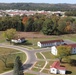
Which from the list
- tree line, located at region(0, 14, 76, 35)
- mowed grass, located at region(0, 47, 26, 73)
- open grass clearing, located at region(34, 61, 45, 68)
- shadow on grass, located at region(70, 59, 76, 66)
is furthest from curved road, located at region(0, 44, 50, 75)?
tree line, located at region(0, 14, 76, 35)

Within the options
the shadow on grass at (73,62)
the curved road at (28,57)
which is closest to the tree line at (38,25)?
the curved road at (28,57)

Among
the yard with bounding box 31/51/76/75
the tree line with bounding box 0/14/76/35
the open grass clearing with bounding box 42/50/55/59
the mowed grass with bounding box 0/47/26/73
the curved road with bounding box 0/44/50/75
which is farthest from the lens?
the tree line with bounding box 0/14/76/35

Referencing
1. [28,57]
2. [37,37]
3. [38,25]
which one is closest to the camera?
[28,57]

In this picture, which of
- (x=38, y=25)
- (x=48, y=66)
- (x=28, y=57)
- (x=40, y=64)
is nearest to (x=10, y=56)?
(x=28, y=57)

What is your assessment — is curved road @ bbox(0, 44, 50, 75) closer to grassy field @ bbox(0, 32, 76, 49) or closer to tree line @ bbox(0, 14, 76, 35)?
grassy field @ bbox(0, 32, 76, 49)

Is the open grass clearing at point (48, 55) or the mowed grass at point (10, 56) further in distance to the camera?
the open grass clearing at point (48, 55)

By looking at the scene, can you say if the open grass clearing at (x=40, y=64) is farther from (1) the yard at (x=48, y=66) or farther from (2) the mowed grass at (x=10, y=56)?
(2) the mowed grass at (x=10, y=56)

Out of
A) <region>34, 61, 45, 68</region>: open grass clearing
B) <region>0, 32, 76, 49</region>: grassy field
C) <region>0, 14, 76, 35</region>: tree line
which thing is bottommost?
<region>0, 32, 76, 49</region>: grassy field

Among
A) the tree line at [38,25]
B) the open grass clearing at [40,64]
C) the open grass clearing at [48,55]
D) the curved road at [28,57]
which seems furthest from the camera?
the tree line at [38,25]

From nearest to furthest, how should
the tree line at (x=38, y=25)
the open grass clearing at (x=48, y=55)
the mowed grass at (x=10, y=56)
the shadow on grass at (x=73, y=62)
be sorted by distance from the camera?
the mowed grass at (x=10, y=56) < the shadow on grass at (x=73, y=62) < the open grass clearing at (x=48, y=55) < the tree line at (x=38, y=25)

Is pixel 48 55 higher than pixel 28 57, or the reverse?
pixel 28 57

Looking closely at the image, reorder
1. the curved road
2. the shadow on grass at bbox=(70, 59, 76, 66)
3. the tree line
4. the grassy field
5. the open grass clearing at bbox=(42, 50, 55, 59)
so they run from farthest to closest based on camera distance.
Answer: the tree line
the grassy field
the open grass clearing at bbox=(42, 50, 55, 59)
the shadow on grass at bbox=(70, 59, 76, 66)
the curved road

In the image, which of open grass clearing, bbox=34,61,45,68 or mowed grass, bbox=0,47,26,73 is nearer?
mowed grass, bbox=0,47,26,73

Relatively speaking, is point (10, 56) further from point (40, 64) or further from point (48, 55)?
point (48, 55)
